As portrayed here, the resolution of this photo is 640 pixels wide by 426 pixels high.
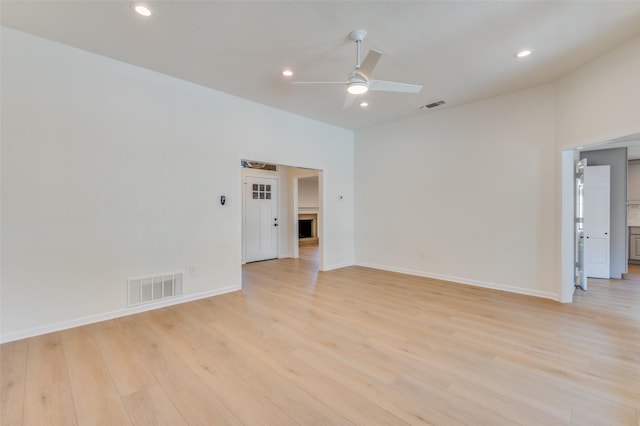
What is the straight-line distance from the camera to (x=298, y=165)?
5352mm

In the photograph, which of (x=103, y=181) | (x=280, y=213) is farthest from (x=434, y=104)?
(x=103, y=181)

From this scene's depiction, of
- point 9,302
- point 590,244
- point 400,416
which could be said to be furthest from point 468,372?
point 590,244

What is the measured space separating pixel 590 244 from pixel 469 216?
2.56 m

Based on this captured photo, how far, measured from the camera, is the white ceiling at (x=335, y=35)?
245 centimetres

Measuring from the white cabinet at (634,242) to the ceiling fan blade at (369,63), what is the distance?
7.92 metres

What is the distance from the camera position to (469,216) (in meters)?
4.75

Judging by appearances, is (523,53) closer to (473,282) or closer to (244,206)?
(473,282)

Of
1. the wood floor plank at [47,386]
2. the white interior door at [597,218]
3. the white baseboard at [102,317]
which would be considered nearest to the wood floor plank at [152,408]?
the wood floor plank at [47,386]

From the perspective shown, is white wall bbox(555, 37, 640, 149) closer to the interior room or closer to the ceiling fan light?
the interior room

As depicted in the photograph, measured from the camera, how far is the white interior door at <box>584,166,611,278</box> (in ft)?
16.5

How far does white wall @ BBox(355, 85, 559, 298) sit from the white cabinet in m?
4.68

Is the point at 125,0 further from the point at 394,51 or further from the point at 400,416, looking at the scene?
the point at 400,416

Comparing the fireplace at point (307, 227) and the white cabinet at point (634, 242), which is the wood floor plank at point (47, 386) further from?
the white cabinet at point (634, 242)

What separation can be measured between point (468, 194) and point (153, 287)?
16.3 ft
